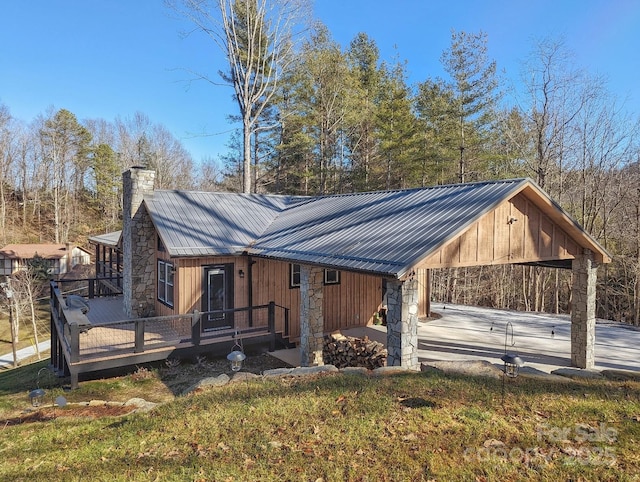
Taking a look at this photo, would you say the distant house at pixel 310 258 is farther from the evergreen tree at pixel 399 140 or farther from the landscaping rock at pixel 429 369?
the evergreen tree at pixel 399 140

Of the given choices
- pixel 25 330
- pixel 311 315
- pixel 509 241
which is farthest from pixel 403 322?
pixel 25 330

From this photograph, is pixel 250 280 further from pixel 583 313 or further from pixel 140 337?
pixel 583 313

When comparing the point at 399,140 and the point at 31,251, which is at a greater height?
the point at 399,140

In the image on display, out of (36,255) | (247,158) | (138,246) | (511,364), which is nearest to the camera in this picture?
(511,364)

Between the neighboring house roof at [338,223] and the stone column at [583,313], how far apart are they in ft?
1.67

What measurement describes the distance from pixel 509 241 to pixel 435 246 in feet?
8.05

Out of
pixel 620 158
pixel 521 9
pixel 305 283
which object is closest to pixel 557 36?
pixel 521 9

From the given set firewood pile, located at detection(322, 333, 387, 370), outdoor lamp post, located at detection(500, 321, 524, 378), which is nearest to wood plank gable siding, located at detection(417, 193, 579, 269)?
outdoor lamp post, located at detection(500, 321, 524, 378)

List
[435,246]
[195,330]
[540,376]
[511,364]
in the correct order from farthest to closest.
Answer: [195,330], [435,246], [540,376], [511,364]

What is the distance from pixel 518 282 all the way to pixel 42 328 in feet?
101

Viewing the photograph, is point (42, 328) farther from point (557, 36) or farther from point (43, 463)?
point (557, 36)

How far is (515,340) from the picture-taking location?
11.1 meters

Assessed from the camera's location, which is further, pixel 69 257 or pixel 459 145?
pixel 69 257

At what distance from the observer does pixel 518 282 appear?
25422mm
